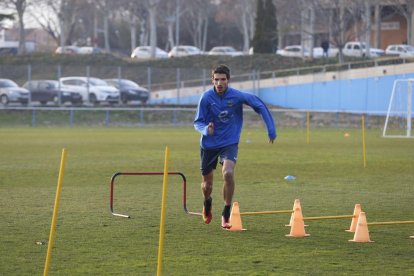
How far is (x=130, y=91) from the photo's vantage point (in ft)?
199

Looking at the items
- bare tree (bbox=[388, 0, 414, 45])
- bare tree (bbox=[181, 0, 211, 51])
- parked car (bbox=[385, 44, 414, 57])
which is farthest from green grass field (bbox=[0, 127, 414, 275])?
bare tree (bbox=[181, 0, 211, 51])

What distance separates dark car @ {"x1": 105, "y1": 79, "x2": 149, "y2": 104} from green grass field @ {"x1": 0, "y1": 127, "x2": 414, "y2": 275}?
27896 mm

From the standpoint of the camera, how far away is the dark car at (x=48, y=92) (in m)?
57.1

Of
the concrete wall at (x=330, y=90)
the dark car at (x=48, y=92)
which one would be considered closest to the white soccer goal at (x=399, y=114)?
the concrete wall at (x=330, y=90)

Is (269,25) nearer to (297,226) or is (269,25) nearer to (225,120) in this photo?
(225,120)

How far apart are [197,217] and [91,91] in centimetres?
4556

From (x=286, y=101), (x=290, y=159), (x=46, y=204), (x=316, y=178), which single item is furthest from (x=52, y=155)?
(x=286, y=101)

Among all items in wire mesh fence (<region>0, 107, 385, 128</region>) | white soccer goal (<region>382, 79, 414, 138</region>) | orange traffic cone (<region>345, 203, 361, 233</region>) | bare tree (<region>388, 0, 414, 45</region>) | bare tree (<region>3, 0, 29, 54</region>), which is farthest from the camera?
bare tree (<region>3, 0, 29, 54</region>)

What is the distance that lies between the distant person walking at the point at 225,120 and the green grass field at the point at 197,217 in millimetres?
789

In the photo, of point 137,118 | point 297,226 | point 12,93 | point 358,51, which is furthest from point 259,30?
point 297,226

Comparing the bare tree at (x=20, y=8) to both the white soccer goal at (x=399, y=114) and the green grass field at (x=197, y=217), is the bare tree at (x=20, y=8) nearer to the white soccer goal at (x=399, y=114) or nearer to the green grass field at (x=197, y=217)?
the white soccer goal at (x=399, y=114)

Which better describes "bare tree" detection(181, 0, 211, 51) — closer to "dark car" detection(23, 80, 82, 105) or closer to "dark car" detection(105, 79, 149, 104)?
"dark car" detection(105, 79, 149, 104)

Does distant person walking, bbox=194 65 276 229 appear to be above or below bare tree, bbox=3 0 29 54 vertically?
below

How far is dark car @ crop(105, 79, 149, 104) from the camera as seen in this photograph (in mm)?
60603
